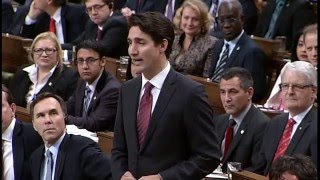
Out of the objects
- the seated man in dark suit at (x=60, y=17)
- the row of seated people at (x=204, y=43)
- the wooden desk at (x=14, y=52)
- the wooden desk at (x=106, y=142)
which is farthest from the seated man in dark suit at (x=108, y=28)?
the wooden desk at (x=106, y=142)

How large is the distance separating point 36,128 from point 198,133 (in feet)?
3.50

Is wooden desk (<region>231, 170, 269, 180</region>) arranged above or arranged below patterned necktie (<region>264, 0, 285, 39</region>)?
below

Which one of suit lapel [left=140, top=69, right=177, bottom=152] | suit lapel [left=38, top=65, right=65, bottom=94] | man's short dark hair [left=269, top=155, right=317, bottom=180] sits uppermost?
suit lapel [left=140, top=69, right=177, bottom=152]

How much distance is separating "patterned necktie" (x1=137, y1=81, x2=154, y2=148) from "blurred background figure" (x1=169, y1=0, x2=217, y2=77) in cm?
254

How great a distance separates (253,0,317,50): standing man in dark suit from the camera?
551 cm

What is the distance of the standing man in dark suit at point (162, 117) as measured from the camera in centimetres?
239

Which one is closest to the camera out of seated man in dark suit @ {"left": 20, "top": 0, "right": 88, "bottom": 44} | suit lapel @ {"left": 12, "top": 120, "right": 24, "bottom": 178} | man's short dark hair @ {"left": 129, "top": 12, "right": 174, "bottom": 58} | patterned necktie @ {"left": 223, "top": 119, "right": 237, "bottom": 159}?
man's short dark hair @ {"left": 129, "top": 12, "right": 174, "bottom": 58}

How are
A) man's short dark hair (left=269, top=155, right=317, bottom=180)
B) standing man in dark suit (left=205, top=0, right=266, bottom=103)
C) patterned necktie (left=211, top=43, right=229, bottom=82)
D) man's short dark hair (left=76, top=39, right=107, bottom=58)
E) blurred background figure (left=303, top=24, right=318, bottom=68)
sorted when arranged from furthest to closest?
patterned necktie (left=211, top=43, right=229, bottom=82), standing man in dark suit (left=205, top=0, right=266, bottom=103), man's short dark hair (left=76, top=39, right=107, bottom=58), blurred background figure (left=303, top=24, right=318, bottom=68), man's short dark hair (left=269, top=155, right=317, bottom=180)

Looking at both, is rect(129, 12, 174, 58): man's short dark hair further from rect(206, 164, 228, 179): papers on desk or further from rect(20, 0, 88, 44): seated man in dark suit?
rect(20, 0, 88, 44): seated man in dark suit

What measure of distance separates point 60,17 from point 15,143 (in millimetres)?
2680

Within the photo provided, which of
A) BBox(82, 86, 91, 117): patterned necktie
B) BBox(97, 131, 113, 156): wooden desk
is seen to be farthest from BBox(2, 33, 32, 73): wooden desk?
BBox(97, 131, 113, 156): wooden desk

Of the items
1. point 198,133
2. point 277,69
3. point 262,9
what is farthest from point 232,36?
point 198,133

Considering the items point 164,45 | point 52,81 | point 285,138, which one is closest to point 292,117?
point 285,138

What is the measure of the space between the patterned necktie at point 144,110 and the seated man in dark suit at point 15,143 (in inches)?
42.8
